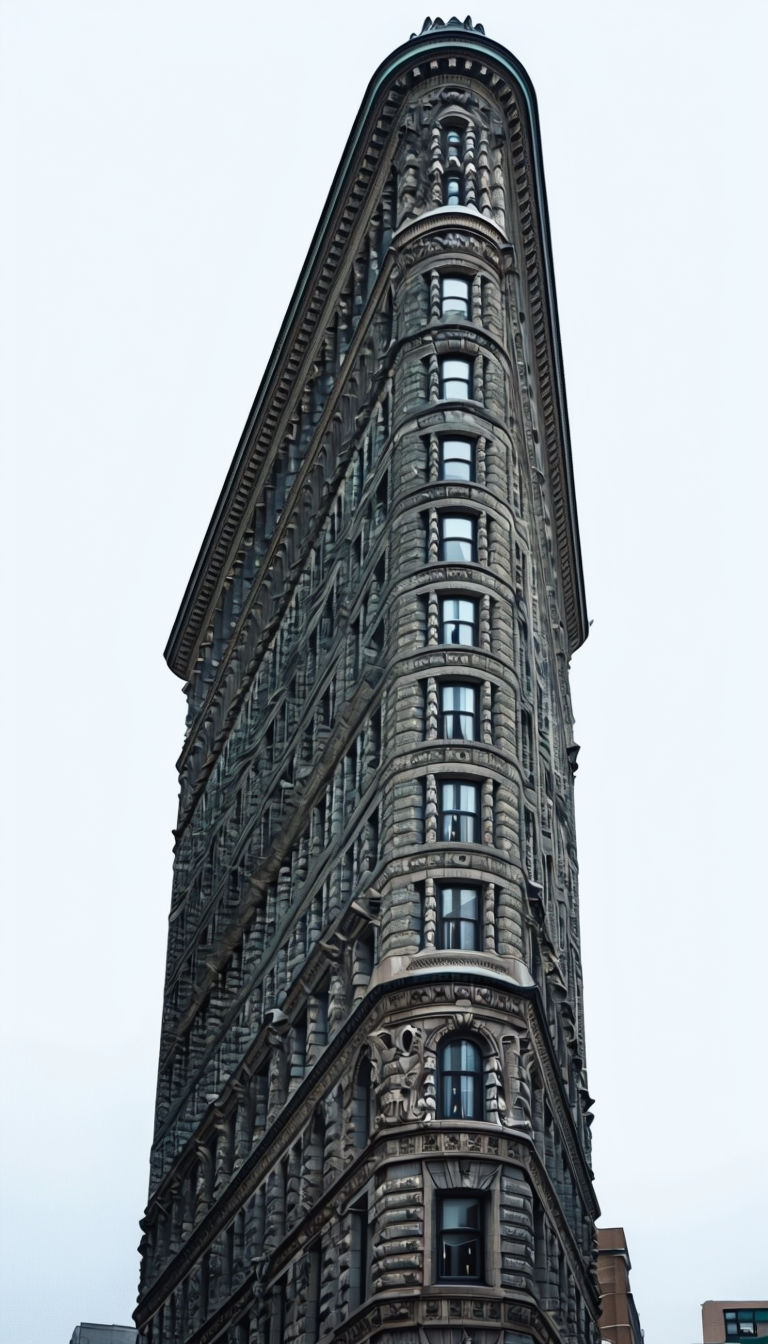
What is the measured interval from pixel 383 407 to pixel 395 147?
46.3ft

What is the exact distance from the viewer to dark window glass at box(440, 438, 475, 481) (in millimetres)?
65500

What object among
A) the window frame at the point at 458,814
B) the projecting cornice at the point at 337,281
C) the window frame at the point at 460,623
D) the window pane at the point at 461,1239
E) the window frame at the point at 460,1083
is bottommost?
the window pane at the point at 461,1239

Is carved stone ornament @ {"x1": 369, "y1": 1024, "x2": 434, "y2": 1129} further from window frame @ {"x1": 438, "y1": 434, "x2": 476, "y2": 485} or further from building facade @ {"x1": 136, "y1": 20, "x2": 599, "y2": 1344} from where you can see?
window frame @ {"x1": 438, "y1": 434, "x2": 476, "y2": 485}

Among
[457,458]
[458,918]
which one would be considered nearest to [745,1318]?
[457,458]

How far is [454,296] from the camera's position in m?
70.4

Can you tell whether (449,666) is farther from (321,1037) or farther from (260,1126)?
(260,1126)

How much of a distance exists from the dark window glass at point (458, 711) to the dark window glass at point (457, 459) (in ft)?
29.4

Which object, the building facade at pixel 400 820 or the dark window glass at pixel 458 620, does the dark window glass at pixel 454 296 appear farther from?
the dark window glass at pixel 458 620

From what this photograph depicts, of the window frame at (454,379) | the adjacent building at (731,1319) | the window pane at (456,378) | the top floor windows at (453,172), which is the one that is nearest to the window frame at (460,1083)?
the window frame at (454,379)

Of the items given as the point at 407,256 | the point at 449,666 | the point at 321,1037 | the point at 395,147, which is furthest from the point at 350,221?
the point at 321,1037

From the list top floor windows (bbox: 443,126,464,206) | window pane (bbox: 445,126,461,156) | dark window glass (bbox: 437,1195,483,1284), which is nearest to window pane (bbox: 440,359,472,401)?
top floor windows (bbox: 443,126,464,206)

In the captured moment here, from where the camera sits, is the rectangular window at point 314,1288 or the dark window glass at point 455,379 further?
the dark window glass at point 455,379

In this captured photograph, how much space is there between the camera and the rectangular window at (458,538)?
63.5m

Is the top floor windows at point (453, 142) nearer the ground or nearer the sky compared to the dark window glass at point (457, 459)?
nearer the sky
